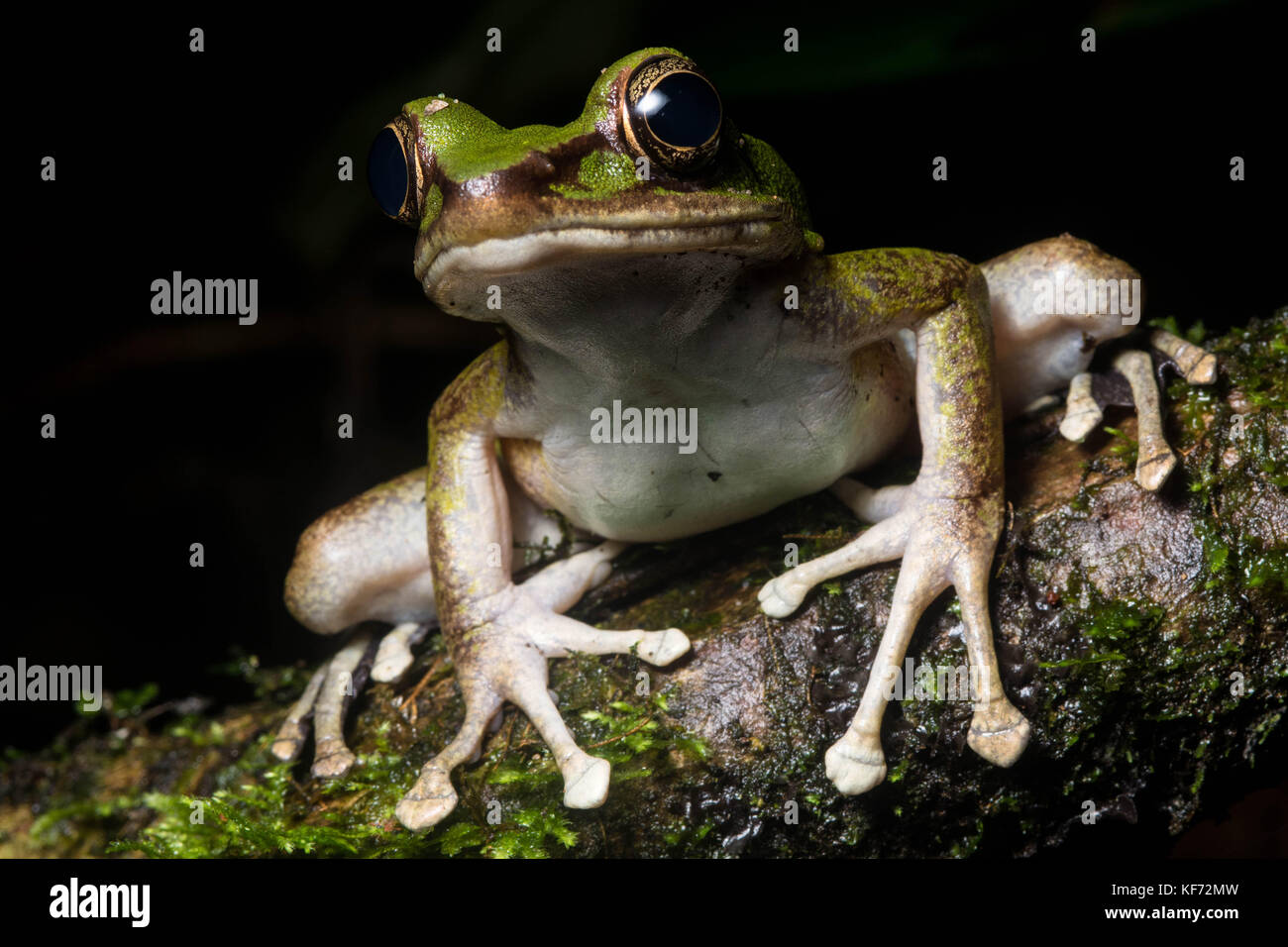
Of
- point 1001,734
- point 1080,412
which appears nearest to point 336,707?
point 1001,734

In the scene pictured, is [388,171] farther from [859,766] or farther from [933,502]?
[859,766]

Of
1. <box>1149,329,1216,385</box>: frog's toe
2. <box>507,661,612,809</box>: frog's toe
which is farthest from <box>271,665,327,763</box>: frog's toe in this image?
<box>1149,329,1216,385</box>: frog's toe

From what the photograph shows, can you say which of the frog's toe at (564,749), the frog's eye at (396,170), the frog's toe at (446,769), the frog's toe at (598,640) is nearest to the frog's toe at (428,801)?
the frog's toe at (446,769)

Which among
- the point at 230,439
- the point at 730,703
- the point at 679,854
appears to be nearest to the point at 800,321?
the point at 730,703

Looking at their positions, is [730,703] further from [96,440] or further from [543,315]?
[96,440]

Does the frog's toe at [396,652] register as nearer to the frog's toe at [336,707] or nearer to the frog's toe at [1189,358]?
the frog's toe at [336,707]
